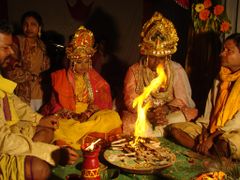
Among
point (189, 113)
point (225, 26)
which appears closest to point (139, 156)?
point (189, 113)

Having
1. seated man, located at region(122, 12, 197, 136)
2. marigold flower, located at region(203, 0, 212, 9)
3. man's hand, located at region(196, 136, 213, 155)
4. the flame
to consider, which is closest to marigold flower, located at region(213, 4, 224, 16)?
marigold flower, located at region(203, 0, 212, 9)

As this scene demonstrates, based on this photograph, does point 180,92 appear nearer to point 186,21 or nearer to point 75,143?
point 75,143

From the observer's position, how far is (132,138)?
171 inches

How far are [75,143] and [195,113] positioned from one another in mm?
1903

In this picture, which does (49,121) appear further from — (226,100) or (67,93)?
(226,100)

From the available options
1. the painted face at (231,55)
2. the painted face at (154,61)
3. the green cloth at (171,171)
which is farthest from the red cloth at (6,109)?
the painted face at (231,55)

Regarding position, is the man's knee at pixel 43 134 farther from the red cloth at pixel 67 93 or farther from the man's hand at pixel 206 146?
the man's hand at pixel 206 146

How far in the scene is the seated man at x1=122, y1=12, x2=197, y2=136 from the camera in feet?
18.0

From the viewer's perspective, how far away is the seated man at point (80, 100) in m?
5.07

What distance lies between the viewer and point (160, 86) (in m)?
5.69

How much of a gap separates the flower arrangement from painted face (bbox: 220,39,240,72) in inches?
43.0

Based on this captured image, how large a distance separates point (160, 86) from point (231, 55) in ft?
4.12

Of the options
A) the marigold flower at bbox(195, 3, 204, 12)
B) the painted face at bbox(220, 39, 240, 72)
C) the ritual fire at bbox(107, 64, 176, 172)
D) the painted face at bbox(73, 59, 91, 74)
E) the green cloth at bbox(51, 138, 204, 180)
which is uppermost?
the marigold flower at bbox(195, 3, 204, 12)

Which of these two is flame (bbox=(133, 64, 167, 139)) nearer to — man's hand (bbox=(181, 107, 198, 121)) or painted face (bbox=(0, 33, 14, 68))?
man's hand (bbox=(181, 107, 198, 121))
